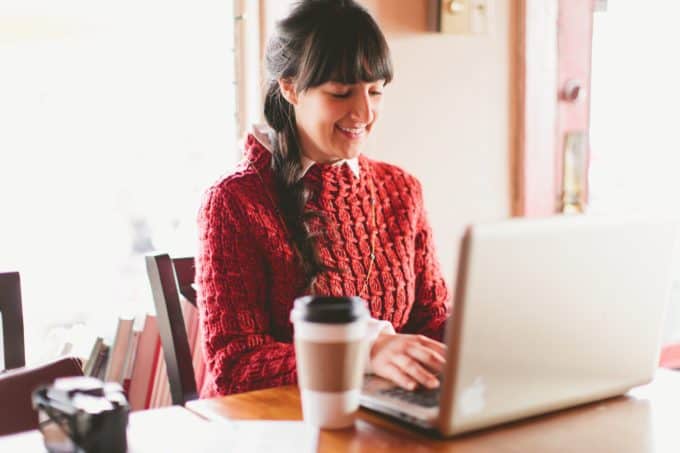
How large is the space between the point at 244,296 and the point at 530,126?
149 centimetres

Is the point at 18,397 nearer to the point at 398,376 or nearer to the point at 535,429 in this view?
the point at 398,376

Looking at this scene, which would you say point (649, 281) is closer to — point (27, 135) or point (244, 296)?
point (244, 296)

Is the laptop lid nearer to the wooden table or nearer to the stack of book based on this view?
the wooden table

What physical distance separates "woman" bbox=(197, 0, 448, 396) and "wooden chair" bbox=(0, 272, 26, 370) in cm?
29

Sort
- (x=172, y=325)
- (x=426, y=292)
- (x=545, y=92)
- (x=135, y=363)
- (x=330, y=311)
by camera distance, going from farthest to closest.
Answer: (x=545, y=92)
(x=135, y=363)
(x=426, y=292)
(x=172, y=325)
(x=330, y=311)

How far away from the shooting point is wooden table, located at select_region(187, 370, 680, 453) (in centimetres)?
99

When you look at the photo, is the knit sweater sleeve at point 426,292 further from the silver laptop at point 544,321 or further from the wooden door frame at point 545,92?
the wooden door frame at point 545,92

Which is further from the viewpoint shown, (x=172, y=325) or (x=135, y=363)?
(x=135, y=363)

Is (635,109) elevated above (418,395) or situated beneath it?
elevated above

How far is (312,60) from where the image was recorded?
1.58 metres

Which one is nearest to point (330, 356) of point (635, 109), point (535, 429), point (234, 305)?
point (535, 429)

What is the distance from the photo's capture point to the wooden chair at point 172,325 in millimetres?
1495

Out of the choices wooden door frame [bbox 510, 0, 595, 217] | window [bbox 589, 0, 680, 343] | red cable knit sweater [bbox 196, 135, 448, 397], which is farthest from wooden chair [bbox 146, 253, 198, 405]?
window [bbox 589, 0, 680, 343]

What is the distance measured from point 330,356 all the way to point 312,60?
734mm
